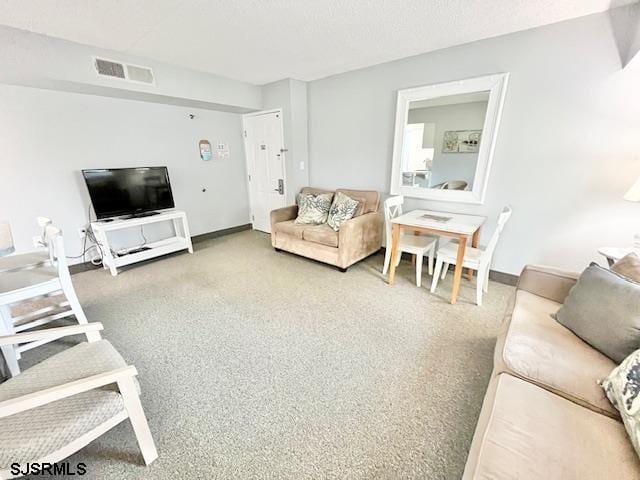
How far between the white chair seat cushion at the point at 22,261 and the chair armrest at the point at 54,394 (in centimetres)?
160

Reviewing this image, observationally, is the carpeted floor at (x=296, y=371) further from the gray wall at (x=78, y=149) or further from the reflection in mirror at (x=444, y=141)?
the reflection in mirror at (x=444, y=141)

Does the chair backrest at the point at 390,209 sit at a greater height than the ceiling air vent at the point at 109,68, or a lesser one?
lesser

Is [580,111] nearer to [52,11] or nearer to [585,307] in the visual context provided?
[585,307]

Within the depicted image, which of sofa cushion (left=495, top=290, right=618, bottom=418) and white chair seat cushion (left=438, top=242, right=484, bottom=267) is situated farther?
white chair seat cushion (left=438, top=242, right=484, bottom=267)

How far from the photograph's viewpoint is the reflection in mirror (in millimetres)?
2737

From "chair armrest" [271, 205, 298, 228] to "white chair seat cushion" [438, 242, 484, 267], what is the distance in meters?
2.18

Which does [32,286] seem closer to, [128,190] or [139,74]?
[128,190]

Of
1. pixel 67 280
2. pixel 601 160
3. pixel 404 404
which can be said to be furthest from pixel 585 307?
pixel 67 280

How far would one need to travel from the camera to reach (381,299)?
2562 mm

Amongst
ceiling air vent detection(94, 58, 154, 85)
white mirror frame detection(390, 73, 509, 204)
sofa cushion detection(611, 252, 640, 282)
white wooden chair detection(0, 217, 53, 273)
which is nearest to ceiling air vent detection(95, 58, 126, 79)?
ceiling air vent detection(94, 58, 154, 85)

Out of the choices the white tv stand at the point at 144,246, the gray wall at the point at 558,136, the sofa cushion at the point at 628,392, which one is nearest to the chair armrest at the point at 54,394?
Result: the sofa cushion at the point at 628,392

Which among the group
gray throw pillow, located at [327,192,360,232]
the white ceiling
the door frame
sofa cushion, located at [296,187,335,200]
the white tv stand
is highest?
the white ceiling

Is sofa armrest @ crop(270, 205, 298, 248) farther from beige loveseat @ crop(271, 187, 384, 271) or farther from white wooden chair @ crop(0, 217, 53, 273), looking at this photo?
white wooden chair @ crop(0, 217, 53, 273)

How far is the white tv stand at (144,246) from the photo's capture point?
3.08 metres
